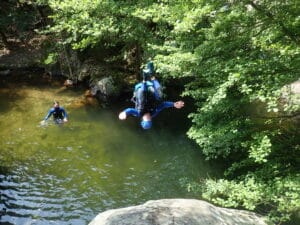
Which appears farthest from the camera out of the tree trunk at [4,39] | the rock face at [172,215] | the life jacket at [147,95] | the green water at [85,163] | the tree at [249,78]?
the tree trunk at [4,39]

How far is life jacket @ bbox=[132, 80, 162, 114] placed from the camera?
38.7 ft

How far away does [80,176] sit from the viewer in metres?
13.8

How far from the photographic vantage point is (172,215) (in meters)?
7.91

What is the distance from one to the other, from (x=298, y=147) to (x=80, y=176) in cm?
748

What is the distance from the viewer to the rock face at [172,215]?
7.77 metres

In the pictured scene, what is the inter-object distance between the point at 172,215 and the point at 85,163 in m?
7.28

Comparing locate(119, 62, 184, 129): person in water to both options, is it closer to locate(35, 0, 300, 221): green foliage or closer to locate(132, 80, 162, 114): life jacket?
locate(132, 80, 162, 114): life jacket

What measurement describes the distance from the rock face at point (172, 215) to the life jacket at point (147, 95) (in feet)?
12.8

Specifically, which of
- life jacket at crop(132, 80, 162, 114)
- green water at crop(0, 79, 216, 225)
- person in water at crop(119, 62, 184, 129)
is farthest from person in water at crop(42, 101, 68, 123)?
life jacket at crop(132, 80, 162, 114)

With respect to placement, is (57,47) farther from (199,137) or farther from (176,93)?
(199,137)

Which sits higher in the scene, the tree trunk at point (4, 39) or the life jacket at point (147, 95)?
the life jacket at point (147, 95)

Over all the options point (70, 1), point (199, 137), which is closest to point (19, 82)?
point (70, 1)

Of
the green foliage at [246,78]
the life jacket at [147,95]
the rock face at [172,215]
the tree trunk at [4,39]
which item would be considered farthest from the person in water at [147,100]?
the tree trunk at [4,39]

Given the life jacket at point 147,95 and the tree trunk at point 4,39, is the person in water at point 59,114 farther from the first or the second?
the tree trunk at point 4,39
